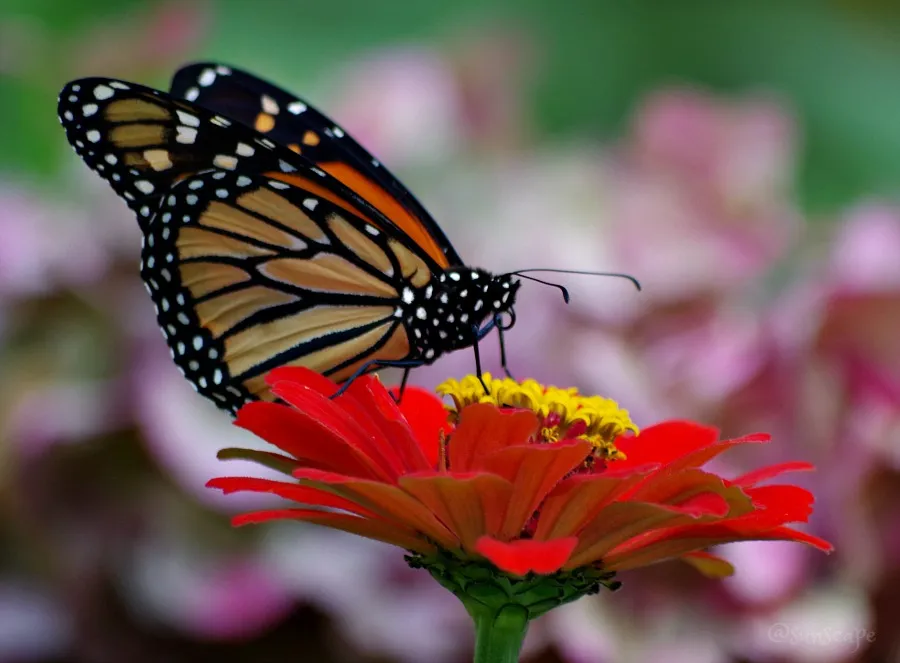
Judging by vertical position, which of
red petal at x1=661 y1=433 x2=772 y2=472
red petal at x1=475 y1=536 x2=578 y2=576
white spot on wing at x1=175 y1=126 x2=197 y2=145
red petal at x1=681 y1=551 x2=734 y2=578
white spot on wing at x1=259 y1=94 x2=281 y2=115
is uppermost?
white spot on wing at x1=259 y1=94 x2=281 y2=115

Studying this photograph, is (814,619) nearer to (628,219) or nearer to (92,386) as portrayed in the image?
(628,219)

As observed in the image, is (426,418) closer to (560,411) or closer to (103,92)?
(560,411)

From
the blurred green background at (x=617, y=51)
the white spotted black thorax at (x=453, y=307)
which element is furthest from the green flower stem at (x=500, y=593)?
the blurred green background at (x=617, y=51)

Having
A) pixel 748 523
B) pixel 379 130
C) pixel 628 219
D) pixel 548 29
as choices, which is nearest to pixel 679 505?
pixel 748 523

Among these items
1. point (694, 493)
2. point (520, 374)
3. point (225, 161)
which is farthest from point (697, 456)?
point (520, 374)
